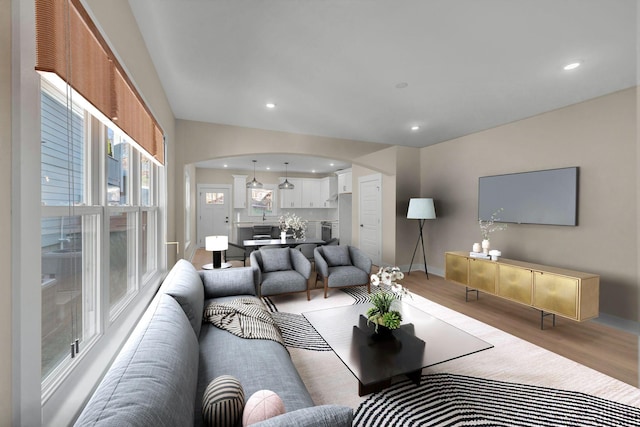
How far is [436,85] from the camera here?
2.87m

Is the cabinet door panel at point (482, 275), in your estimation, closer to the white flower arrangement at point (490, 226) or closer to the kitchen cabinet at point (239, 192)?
the white flower arrangement at point (490, 226)

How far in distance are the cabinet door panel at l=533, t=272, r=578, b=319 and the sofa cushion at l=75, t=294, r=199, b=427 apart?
11.2 ft

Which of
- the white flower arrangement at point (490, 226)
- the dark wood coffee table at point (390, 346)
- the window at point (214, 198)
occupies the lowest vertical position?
the dark wood coffee table at point (390, 346)

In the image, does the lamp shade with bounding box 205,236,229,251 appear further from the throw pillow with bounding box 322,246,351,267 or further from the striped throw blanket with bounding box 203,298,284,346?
the throw pillow with bounding box 322,246,351,267

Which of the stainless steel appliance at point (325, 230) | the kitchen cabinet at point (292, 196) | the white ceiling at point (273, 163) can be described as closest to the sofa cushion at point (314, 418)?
the white ceiling at point (273, 163)

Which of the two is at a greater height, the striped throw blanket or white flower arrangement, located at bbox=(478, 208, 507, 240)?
white flower arrangement, located at bbox=(478, 208, 507, 240)

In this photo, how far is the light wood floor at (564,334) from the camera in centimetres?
235

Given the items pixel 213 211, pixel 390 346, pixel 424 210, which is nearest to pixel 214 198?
pixel 213 211

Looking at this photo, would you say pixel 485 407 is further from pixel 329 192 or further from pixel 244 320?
pixel 329 192


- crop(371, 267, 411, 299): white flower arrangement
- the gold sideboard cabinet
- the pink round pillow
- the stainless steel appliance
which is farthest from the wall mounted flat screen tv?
the stainless steel appliance

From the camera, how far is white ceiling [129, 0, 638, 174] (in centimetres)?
181

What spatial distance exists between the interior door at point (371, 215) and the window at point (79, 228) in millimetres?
4517

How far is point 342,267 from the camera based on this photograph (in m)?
4.24

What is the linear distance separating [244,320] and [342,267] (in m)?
2.38
